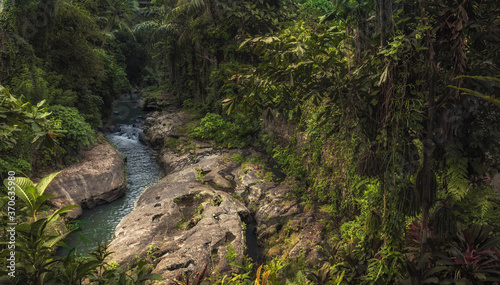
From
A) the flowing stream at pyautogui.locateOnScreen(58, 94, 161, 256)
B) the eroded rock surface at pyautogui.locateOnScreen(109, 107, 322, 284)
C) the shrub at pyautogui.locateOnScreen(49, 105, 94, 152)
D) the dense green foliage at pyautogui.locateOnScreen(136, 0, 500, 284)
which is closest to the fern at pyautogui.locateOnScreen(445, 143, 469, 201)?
the dense green foliage at pyautogui.locateOnScreen(136, 0, 500, 284)

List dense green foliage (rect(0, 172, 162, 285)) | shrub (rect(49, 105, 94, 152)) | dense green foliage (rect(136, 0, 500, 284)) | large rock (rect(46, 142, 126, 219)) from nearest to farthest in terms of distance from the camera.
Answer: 1. dense green foliage (rect(0, 172, 162, 285))
2. dense green foliage (rect(136, 0, 500, 284))
3. large rock (rect(46, 142, 126, 219))
4. shrub (rect(49, 105, 94, 152))

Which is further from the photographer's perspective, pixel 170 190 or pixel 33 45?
pixel 33 45

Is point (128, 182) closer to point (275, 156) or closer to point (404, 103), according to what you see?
point (275, 156)

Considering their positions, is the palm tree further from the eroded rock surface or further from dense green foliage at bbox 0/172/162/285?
the eroded rock surface

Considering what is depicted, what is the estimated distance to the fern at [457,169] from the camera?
2.73 m

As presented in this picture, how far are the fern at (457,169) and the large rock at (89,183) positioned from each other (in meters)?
9.28

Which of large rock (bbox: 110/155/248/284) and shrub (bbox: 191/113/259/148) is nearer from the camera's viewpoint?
large rock (bbox: 110/155/248/284)

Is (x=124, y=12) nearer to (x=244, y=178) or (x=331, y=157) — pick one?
(x=244, y=178)

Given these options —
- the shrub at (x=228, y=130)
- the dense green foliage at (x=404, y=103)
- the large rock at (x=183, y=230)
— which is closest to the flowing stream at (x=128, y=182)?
the large rock at (x=183, y=230)

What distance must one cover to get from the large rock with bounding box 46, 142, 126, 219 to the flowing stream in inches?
11.6

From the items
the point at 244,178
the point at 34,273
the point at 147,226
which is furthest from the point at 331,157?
the point at 34,273

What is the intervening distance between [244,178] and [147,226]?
3.34 meters

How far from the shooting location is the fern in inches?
107

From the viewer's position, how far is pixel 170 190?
344 inches
